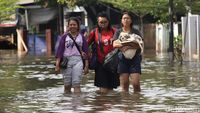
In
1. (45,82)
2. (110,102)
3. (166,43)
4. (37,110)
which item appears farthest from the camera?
(166,43)

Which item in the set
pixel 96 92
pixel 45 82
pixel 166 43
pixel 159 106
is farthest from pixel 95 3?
pixel 159 106

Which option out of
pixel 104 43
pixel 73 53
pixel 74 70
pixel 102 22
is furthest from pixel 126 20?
pixel 74 70

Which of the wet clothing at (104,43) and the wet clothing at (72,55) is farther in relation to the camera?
the wet clothing at (72,55)

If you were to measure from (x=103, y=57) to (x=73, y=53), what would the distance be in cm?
61

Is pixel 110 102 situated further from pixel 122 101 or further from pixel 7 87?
pixel 7 87

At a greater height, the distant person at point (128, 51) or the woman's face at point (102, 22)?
the woman's face at point (102, 22)

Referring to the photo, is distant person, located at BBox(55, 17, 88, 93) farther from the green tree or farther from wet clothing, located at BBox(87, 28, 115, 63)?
the green tree

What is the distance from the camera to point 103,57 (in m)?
11.8

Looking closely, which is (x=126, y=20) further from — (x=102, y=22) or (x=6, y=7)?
(x=6, y=7)

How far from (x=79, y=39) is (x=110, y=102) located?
1996mm

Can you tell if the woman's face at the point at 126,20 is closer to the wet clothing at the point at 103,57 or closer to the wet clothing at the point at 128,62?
the wet clothing at the point at 128,62

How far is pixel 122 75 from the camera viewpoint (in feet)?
37.7

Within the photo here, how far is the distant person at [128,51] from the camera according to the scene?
37.2 feet

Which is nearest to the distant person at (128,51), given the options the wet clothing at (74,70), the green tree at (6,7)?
the wet clothing at (74,70)
